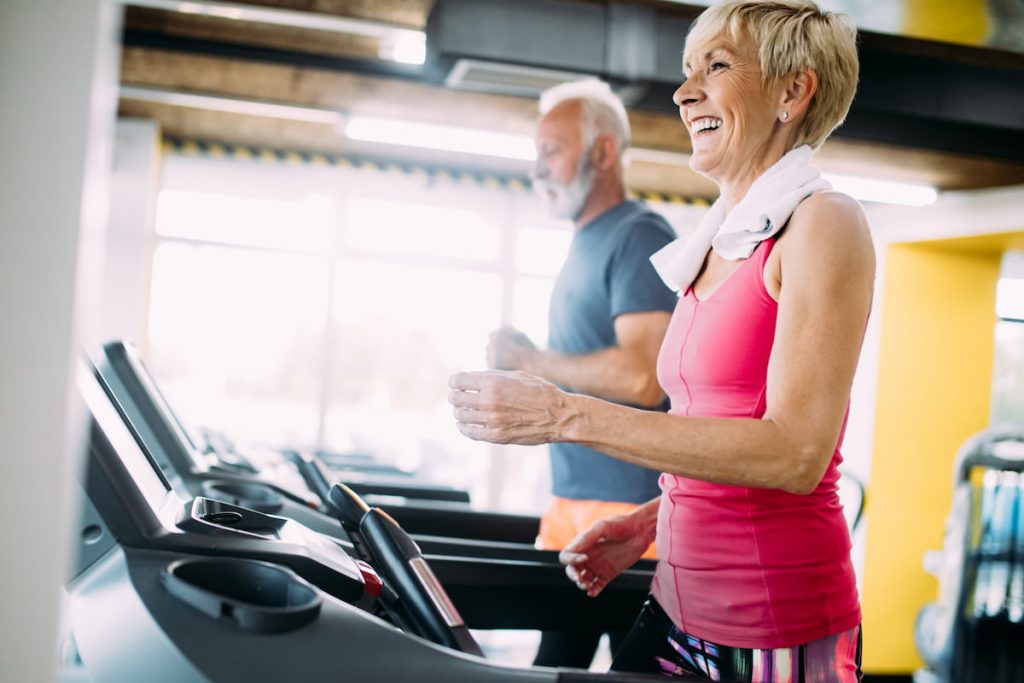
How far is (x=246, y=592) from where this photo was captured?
3.27ft

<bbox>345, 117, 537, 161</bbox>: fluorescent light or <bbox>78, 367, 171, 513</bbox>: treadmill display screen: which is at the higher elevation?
<bbox>345, 117, 537, 161</bbox>: fluorescent light

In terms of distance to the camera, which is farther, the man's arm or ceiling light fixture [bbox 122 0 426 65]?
ceiling light fixture [bbox 122 0 426 65]

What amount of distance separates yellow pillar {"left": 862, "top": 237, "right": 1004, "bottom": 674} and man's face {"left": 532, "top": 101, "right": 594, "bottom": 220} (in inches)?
201

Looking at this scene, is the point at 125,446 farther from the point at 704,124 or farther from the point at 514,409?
the point at 704,124

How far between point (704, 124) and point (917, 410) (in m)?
6.42

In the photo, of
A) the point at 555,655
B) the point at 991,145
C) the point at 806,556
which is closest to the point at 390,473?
the point at 555,655

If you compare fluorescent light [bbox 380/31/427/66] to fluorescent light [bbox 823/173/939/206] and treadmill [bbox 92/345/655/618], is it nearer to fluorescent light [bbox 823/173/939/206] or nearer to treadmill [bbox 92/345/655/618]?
treadmill [bbox 92/345/655/618]

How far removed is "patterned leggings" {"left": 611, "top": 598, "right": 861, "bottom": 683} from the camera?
117 cm

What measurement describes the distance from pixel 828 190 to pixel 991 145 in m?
4.29

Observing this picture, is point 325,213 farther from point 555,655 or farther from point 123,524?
point 123,524

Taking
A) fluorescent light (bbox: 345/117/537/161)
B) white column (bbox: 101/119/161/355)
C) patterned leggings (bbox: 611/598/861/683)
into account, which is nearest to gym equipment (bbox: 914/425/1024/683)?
fluorescent light (bbox: 345/117/537/161)

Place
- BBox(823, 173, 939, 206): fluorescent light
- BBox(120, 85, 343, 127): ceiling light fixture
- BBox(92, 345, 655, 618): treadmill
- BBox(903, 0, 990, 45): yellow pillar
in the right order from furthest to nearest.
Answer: BBox(823, 173, 939, 206): fluorescent light → BBox(120, 85, 343, 127): ceiling light fixture → BBox(903, 0, 990, 45): yellow pillar → BBox(92, 345, 655, 618): treadmill

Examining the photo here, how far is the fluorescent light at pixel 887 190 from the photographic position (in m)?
6.83

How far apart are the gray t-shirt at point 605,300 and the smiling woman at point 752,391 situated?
0.72m
